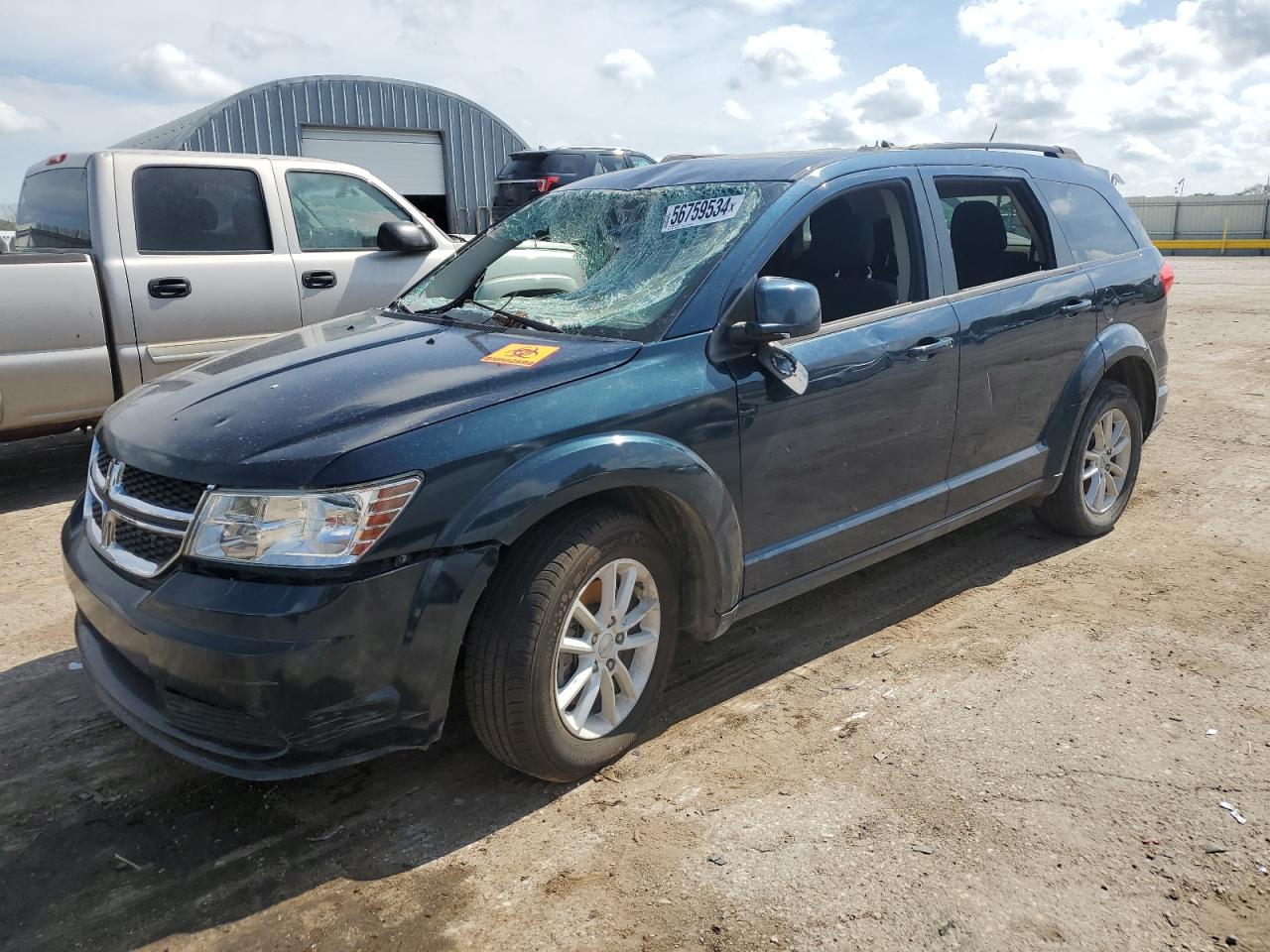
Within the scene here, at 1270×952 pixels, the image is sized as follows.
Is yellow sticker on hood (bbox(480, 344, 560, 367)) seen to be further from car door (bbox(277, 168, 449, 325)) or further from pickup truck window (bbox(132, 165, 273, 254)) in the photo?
pickup truck window (bbox(132, 165, 273, 254))

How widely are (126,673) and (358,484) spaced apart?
35.6 inches

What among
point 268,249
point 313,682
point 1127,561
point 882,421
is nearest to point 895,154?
point 882,421

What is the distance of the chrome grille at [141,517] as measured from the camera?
8.39 ft

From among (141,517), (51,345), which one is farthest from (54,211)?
(141,517)

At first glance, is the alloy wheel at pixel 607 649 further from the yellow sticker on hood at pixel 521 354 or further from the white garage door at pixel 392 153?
the white garage door at pixel 392 153

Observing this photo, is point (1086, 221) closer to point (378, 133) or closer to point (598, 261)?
point (598, 261)

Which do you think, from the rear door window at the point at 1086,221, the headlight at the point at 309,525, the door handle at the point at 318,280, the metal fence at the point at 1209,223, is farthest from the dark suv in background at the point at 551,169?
the metal fence at the point at 1209,223

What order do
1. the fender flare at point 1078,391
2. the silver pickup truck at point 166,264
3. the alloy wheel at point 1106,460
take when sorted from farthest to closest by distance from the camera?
the silver pickup truck at point 166,264
the alloy wheel at point 1106,460
the fender flare at point 1078,391

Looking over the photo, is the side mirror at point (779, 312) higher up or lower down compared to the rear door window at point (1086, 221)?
lower down

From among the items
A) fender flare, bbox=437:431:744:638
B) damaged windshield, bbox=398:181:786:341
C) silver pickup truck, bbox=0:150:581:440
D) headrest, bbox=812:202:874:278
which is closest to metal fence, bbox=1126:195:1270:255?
silver pickup truck, bbox=0:150:581:440

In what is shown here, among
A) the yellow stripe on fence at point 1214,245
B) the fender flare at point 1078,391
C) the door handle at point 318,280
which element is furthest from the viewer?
the yellow stripe on fence at point 1214,245

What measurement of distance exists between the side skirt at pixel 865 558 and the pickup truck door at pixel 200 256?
4.17 meters

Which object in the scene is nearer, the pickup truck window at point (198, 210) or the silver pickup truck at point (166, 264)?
the silver pickup truck at point (166, 264)

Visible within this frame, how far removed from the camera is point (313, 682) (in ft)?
7.82
